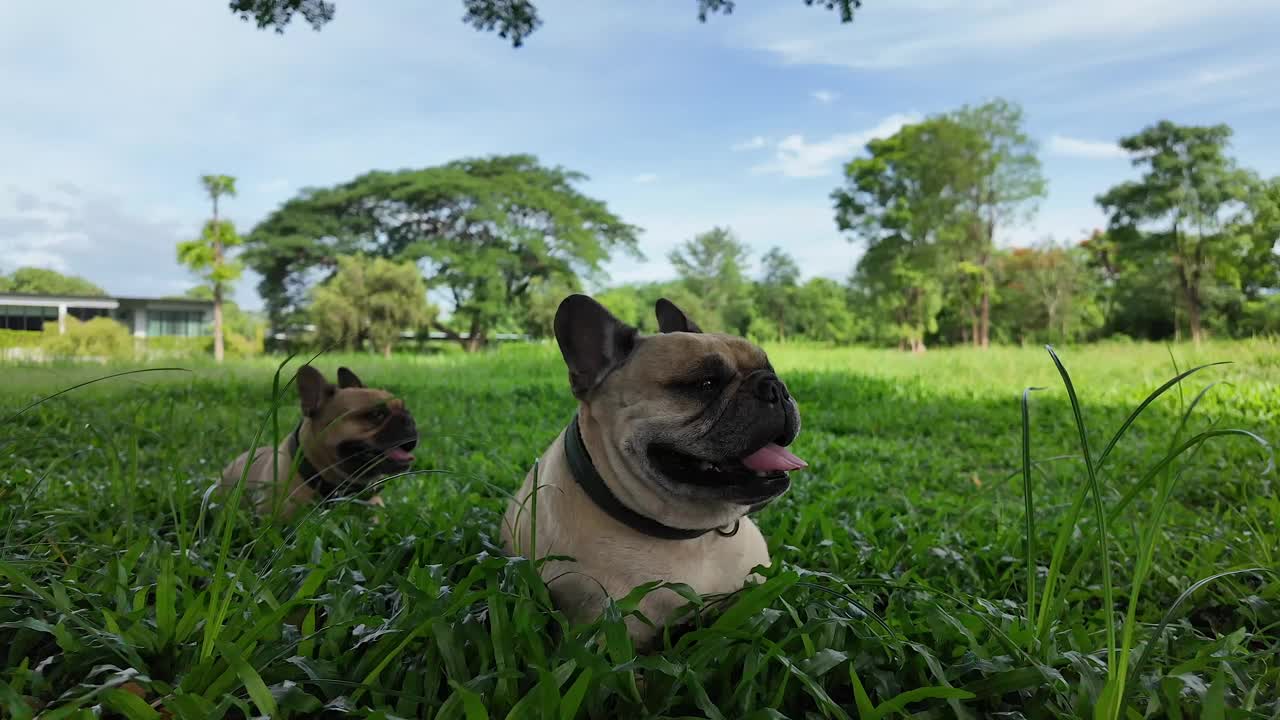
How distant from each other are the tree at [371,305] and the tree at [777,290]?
20.1 m

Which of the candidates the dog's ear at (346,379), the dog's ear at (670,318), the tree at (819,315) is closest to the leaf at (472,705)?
the dog's ear at (670,318)

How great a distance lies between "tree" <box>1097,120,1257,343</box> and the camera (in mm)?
24703

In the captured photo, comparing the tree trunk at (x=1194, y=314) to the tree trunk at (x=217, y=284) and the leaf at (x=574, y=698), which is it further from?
the tree trunk at (x=217, y=284)

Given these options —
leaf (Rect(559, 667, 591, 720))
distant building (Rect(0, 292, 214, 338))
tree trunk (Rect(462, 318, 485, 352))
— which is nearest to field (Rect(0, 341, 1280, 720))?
leaf (Rect(559, 667, 591, 720))

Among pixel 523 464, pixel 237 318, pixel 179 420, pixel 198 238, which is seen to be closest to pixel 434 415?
pixel 179 420

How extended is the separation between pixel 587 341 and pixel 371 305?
23.2 meters

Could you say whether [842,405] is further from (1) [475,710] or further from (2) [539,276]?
(2) [539,276]

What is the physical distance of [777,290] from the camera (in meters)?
38.6

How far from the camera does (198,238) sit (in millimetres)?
25422

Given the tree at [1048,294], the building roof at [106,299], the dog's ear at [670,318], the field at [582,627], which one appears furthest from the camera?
the tree at [1048,294]

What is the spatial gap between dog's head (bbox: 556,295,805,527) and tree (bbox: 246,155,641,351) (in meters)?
29.6

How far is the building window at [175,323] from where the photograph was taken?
A: 113ft

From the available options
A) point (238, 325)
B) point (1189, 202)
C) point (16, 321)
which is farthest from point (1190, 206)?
point (238, 325)

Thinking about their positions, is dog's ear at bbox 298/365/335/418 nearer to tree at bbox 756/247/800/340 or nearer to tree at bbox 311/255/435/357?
tree at bbox 311/255/435/357
